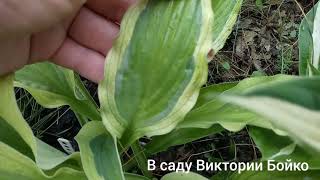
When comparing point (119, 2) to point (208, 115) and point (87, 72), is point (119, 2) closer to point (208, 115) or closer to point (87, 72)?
point (87, 72)

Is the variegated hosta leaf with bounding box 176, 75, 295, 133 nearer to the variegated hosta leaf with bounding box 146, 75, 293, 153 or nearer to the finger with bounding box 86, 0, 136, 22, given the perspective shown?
the variegated hosta leaf with bounding box 146, 75, 293, 153

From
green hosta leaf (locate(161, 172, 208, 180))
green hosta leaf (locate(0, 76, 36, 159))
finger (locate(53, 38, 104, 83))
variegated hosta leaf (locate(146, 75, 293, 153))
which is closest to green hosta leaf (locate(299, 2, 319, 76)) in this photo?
variegated hosta leaf (locate(146, 75, 293, 153))

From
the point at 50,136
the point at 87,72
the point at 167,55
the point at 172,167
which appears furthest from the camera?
the point at 50,136

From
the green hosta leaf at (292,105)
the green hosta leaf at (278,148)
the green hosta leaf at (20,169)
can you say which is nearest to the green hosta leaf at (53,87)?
the green hosta leaf at (20,169)

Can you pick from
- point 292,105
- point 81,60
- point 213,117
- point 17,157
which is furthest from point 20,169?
point 292,105

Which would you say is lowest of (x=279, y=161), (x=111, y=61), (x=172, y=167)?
(x=172, y=167)

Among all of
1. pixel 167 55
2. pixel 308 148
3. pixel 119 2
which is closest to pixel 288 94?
pixel 308 148

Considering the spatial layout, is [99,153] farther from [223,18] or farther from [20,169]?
[223,18]

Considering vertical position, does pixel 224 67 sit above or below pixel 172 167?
above
